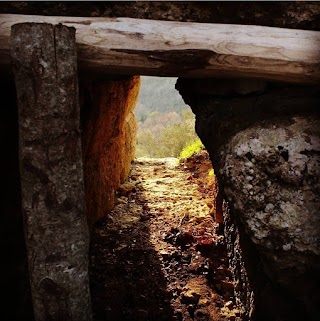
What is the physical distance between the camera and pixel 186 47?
2.46 m

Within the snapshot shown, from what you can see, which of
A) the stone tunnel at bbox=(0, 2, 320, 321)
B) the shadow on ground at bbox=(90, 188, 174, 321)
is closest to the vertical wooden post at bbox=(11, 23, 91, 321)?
the stone tunnel at bbox=(0, 2, 320, 321)

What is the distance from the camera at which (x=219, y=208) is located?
560 cm

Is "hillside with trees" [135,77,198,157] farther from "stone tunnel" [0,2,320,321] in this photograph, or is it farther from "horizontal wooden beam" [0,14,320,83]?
A: "horizontal wooden beam" [0,14,320,83]

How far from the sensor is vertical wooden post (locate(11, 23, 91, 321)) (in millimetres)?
2154

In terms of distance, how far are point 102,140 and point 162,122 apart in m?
21.5

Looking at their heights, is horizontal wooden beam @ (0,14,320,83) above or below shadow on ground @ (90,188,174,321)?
above

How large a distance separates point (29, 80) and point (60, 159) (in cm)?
52

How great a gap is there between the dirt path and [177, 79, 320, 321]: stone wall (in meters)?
1.66

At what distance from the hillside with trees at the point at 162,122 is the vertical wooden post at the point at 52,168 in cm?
1030

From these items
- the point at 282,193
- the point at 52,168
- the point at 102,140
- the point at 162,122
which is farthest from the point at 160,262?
the point at 162,122

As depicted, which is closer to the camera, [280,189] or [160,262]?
[280,189]

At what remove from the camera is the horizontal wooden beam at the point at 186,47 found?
7.91 ft

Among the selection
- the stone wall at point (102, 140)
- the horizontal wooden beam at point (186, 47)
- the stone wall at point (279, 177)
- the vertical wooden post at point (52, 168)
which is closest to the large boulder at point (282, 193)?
the stone wall at point (279, 177)

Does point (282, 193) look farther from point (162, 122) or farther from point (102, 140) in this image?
point (162, 122)
